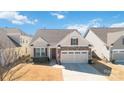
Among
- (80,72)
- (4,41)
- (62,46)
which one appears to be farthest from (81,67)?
(4,41)

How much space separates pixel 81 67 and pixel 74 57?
812mm

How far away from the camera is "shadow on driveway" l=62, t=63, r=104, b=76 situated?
8.11 meters

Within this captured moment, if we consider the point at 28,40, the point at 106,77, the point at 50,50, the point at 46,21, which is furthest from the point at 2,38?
the point at 106,77

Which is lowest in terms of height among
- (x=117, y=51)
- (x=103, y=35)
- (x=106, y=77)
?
(x=106, y=77)

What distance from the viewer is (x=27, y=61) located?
793 cm

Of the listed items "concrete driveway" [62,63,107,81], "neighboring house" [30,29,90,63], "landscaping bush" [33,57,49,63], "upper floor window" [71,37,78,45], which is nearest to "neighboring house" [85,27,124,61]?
"neighboring house" [30,29,90,63]

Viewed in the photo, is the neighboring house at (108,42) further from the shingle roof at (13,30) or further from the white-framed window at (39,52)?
the shingle roof at (13,30)

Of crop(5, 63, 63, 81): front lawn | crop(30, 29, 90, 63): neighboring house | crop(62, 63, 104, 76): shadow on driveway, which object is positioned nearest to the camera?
crop(5, 63, 63, 81): front lawn

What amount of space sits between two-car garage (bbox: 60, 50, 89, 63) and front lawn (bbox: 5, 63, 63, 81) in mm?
1157

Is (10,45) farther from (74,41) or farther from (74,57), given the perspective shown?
(74,41)

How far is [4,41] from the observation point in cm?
760

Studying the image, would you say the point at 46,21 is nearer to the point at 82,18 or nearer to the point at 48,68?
the point at 82,18

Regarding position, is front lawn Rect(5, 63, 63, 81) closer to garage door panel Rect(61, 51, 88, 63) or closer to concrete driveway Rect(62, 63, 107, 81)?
concrete driveway Rect(62, 63, 107, 81)

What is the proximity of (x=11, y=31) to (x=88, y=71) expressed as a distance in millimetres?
2848
